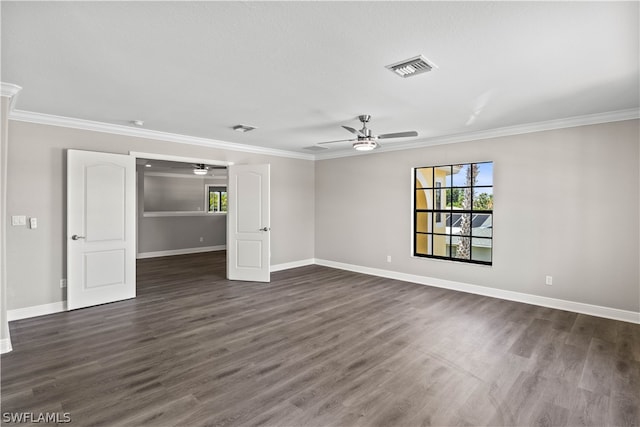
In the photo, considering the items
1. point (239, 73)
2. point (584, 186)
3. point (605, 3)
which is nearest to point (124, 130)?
point (239, 73)

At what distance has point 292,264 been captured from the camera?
7.23 metres

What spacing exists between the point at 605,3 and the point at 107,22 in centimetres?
300

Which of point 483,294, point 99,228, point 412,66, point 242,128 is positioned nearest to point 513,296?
point 483,294

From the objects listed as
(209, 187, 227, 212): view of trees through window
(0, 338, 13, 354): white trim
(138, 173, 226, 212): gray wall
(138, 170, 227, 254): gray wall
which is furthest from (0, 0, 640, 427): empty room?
(209, 187, 227, 212): view of trees through window

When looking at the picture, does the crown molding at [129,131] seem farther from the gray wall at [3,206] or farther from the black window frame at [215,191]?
the black window frame at [215,191]

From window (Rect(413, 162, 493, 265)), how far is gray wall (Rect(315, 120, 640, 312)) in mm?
211

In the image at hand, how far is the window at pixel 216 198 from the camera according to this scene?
11.1m

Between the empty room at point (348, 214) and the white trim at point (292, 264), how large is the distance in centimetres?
7

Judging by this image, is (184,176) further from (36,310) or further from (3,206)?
(3,206)

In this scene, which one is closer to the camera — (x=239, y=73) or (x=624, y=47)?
(x=624, y=47)

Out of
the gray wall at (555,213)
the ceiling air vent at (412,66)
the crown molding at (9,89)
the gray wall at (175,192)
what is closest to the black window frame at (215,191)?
the gray wall at (175,192)

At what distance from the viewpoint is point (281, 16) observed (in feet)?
6.51

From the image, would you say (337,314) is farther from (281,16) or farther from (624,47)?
(624,47)

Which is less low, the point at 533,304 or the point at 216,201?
the point at 216,201
